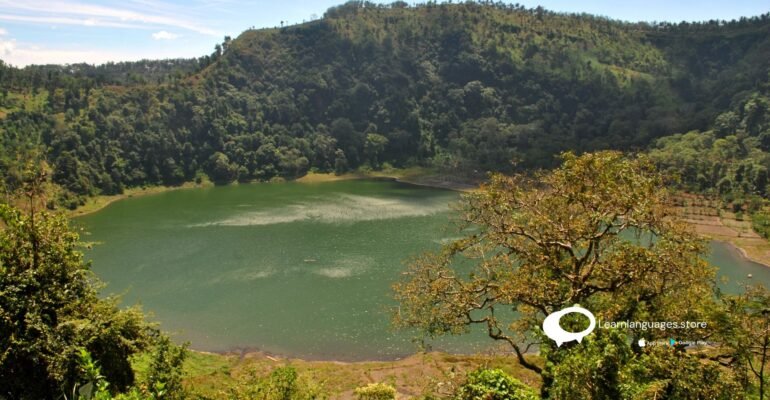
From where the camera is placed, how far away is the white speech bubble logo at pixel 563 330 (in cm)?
1375

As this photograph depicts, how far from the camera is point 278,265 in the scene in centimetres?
5175

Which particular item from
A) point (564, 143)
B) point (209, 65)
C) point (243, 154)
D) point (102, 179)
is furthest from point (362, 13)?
point (102, 179)

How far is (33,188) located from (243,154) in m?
101

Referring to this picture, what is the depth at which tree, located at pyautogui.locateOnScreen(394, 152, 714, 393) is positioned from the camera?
1661 cm

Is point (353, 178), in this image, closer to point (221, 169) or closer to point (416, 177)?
point (416, 177)

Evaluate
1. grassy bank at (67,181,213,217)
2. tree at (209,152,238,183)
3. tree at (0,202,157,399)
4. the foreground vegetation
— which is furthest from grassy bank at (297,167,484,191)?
tree at (0,202,157,399)

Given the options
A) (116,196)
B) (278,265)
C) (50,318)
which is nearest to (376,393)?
(50,318)

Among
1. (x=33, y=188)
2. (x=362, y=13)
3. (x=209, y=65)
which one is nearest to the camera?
(x=33, y=188)

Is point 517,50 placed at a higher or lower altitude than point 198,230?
higher

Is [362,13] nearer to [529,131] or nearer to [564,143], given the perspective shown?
[529,131]

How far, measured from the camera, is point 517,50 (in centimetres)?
Answer: 14762

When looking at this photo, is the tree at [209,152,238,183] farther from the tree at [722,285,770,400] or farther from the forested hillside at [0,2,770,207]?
the tree at [722,285,770,400]

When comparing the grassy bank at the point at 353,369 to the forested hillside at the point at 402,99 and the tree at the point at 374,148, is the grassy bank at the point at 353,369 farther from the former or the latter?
the tree at the point at 374,148

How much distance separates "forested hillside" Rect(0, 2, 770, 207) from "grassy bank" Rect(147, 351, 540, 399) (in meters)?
63.0
